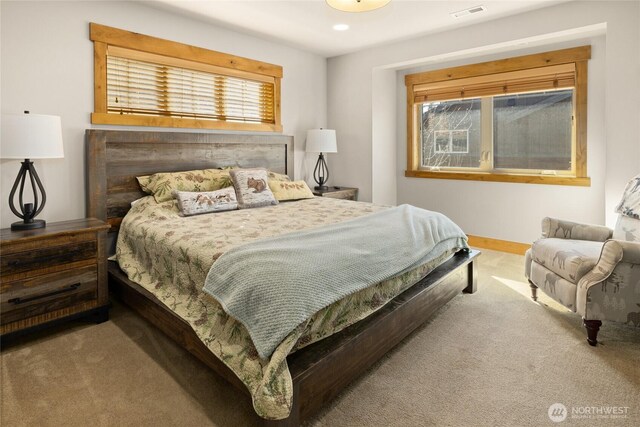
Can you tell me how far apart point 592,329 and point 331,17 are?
330 cm

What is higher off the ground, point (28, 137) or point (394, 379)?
point (28, 137)

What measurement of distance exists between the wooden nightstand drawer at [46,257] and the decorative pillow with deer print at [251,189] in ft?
3.95

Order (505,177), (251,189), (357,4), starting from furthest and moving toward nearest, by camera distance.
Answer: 1. (505,177)
2. (251,189)
3. (357,4)

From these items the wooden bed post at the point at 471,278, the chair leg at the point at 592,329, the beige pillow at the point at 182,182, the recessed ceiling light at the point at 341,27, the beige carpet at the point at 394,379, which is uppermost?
the recessed ceiling light at the point at 341,27

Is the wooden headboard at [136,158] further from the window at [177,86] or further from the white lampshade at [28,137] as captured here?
the white lampshade at [28,137]

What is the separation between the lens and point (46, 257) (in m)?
2.40

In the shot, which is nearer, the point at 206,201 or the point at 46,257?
the point at 46,257

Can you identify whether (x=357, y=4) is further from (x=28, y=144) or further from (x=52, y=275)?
(x=52, y=275)

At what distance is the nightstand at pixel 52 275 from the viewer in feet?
7.45

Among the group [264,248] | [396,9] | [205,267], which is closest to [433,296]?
[264,248]

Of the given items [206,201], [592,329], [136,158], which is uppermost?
[136,158]

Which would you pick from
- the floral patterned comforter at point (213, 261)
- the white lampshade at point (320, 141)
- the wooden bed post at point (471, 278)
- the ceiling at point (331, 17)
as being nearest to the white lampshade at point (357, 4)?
the ceiling at point (331, 17)

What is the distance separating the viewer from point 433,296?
8.23ft

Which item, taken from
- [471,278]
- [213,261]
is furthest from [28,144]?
[471,278]
